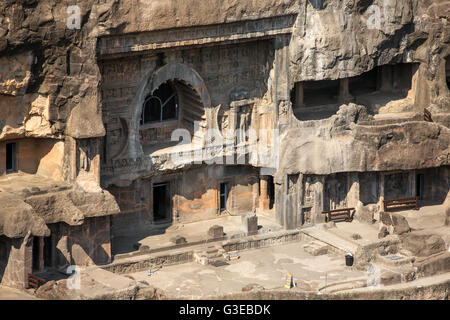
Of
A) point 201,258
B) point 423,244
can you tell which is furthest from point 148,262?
point 423,244

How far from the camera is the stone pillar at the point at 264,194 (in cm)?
6153

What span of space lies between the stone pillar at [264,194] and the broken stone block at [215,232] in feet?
13.6

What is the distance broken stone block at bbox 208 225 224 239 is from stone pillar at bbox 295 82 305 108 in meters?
8.05

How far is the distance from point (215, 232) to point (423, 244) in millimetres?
9266

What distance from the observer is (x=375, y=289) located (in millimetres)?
54406

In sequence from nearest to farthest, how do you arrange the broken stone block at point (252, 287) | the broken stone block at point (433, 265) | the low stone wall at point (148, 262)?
the broken stone block at point (252, 287) < the low stone wall at point (148, 262) < the broken stone block at point (433, 265)

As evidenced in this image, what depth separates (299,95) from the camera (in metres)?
62.6

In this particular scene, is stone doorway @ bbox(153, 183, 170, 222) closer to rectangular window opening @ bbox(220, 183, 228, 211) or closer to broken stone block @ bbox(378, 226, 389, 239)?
rectangular window opening @ bbox(220, 183, 228, 211)

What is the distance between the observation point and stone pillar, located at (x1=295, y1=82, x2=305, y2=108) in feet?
205

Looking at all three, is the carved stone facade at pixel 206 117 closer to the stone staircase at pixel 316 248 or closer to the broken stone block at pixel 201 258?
the stone staircase at pixel 316 248

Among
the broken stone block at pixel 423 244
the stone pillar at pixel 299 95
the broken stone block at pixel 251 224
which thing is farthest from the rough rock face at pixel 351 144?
the broken stone block at pixel 423 244

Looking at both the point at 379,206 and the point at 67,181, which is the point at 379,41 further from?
the point at 67,181

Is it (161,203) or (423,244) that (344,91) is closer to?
(423,244)

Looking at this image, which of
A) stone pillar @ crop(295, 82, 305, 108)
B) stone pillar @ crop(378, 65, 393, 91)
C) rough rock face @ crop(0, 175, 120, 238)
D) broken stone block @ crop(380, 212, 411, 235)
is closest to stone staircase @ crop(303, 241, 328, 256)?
broken stone block @ crop(380, 212, 411, 235)
